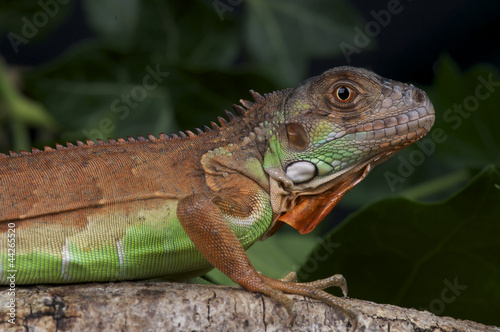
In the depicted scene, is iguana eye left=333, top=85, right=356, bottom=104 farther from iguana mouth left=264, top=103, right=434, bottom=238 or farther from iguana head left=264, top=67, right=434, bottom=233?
iguana mouth left=264, top=103, right=434, bottom=238

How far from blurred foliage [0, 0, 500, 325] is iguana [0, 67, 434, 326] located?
24 cm

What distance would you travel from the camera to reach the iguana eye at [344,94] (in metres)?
2.20

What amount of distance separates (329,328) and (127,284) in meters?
0.63

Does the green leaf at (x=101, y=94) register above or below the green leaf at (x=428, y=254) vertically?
above

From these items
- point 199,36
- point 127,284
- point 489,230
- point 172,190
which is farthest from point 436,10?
point 127,284

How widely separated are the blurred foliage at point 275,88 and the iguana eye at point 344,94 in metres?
0.38

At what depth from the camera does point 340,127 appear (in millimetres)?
2191

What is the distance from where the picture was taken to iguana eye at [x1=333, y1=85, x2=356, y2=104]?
2195mm

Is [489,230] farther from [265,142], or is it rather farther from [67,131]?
[67,131]

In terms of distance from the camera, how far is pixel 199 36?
359 centimetres

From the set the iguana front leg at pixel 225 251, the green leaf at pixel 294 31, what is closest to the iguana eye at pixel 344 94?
the iguana front leg at pixel 225 251

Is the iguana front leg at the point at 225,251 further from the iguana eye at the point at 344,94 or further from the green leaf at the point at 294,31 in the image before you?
the green leaf at the point at 294,31

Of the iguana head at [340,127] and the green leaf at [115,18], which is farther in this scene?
the green leaf at [115,18]

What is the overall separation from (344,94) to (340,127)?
0.40ft
